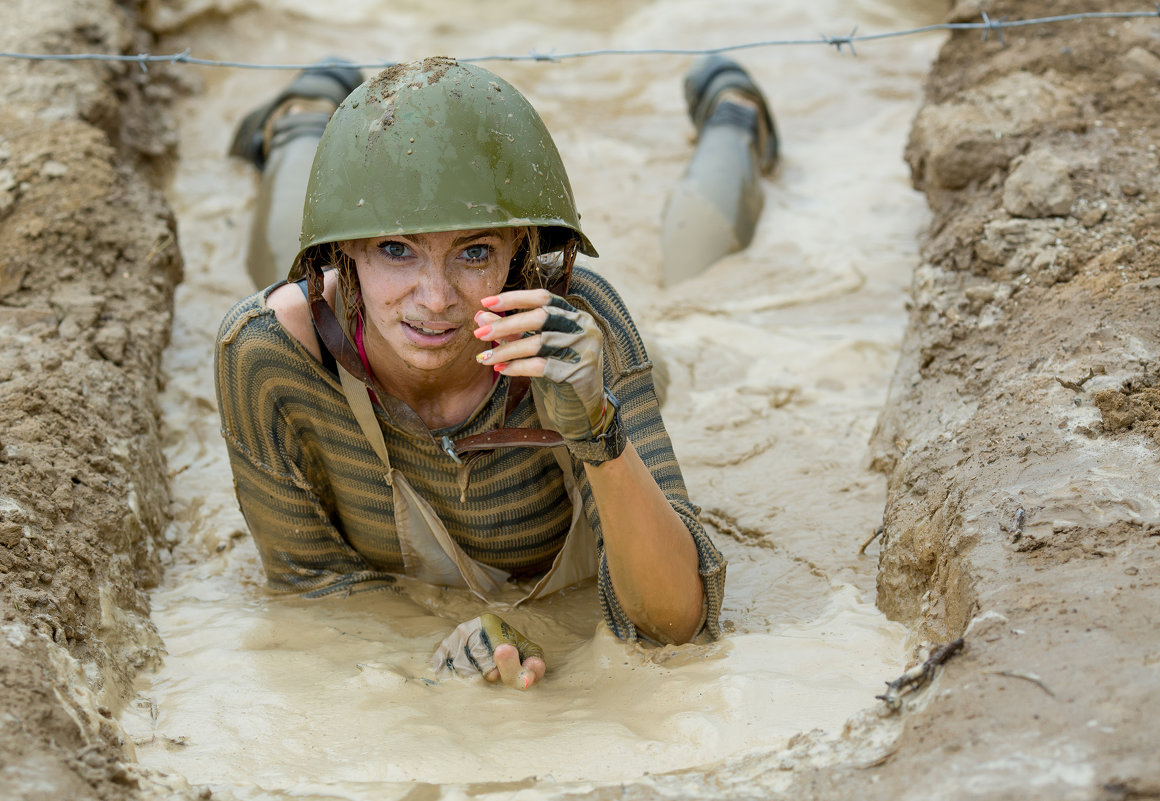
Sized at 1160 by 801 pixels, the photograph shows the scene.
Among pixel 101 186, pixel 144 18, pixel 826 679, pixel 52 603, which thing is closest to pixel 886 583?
pixel 826 679

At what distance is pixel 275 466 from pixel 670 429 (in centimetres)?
135

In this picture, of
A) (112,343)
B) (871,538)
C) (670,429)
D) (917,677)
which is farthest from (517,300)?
(112,343)

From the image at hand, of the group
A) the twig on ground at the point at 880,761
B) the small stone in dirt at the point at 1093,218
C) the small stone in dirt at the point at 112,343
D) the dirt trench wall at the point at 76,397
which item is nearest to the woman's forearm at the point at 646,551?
the twig on ground at the point at 880,761

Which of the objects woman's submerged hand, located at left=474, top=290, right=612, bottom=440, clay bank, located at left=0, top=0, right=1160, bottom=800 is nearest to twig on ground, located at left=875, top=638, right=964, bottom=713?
clay bank, located at left=0, top=0, right=1160, bottom=800

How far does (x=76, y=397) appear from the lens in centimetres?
289

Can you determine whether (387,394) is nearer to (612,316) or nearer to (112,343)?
(612,316)

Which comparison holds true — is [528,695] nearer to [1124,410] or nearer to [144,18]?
[1124,410]

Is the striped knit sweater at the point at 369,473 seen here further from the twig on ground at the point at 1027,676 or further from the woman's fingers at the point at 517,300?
the twig on ground at the point at 1027,676

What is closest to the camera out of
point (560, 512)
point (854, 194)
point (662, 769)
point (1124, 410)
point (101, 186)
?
point (662, 769)

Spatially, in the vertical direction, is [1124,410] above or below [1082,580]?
above

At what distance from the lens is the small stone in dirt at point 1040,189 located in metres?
3.21

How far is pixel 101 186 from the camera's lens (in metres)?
3.83

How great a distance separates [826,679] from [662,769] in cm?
43

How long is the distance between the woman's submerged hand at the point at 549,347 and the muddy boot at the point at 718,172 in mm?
2572
